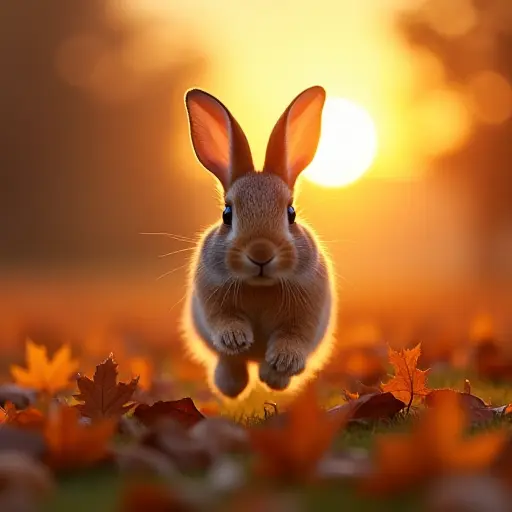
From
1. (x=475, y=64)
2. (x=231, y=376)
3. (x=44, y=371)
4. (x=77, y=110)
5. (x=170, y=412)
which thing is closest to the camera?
(x=170, y=412)

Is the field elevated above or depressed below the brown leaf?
below

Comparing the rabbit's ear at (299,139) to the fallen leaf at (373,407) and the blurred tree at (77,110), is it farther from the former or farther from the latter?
the blurred tree at (77,110)

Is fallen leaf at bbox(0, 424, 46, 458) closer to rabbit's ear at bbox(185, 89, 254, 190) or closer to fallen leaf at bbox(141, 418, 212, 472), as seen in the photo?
fallen leaf at bbox(141, 418, 212, 472)

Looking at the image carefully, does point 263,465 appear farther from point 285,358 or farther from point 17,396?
point 17,396

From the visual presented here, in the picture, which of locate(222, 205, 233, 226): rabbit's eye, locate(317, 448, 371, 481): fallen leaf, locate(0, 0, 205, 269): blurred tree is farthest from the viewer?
locate(0, 0, 205, 269): blurred tree

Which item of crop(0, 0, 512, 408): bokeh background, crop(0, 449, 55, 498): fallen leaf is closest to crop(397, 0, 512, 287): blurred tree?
crop(0, 0, 512, 408): bokeh background

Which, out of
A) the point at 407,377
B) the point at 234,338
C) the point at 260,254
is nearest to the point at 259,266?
the point at 260,254

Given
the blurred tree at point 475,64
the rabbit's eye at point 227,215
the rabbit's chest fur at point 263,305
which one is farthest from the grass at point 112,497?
the blurred tree at point 475,64
